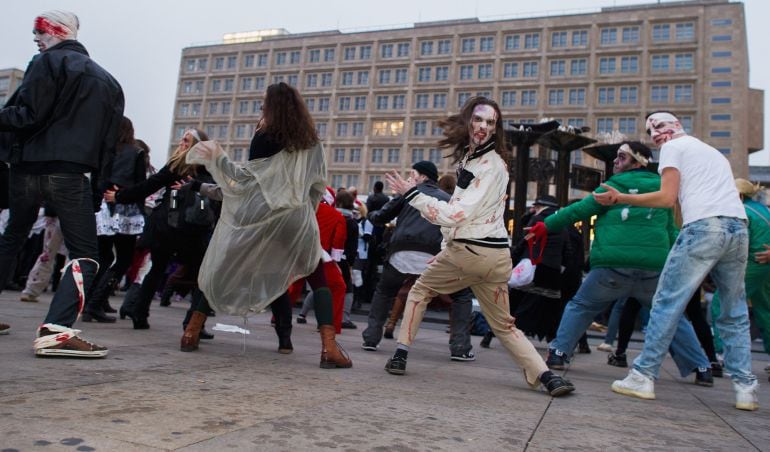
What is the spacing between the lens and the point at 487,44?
64.4 metres

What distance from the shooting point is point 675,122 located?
417 centimetres

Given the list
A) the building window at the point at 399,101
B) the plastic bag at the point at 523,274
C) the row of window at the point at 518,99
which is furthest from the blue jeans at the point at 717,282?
the building window at the point at 399,101

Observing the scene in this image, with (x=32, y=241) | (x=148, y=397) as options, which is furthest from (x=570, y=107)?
(x=148, y=397)

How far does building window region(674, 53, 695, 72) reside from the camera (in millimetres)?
55906

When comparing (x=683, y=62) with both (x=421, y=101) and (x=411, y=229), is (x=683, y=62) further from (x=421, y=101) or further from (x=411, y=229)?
(x=411, y=229)

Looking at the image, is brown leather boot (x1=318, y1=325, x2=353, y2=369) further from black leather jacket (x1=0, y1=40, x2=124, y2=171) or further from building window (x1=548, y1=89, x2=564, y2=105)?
building window (x1=548, y1=89, x2=564, y2=105)

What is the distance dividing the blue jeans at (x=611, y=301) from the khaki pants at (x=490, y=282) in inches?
47.5

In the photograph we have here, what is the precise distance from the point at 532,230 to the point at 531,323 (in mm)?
2241

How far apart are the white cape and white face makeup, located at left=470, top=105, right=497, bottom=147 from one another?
120 centimetres

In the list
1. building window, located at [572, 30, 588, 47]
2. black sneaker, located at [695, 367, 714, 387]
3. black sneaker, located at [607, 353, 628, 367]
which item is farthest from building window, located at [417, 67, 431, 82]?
black sneaker, located at [695, 367, 714, 387]

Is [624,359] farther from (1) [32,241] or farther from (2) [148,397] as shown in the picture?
(1) [32,241]

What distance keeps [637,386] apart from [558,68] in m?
61.6

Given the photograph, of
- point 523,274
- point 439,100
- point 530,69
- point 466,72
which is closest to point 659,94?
point 530,69

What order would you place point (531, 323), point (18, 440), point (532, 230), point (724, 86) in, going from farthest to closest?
point (724, 86) < point (531, 323) < point (532, 230) < point (18, 440)
